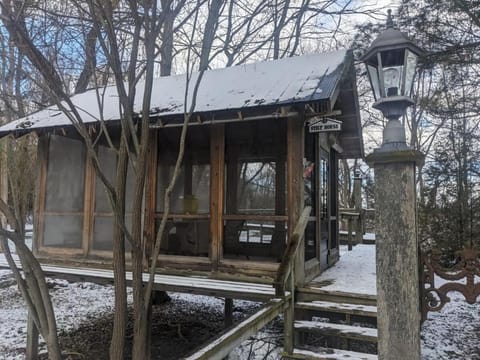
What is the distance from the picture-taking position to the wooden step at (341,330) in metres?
3.54

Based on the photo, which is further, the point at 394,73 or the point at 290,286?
the point at 290,286

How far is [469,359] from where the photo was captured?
184 inches

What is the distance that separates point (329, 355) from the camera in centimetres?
352

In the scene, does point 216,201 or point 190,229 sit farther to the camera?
point 190,229

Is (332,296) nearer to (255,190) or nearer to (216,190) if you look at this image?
(255,190)

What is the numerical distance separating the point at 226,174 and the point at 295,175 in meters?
1.05

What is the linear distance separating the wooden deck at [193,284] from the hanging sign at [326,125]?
79.2 inches

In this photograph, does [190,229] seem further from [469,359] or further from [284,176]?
[469,359]

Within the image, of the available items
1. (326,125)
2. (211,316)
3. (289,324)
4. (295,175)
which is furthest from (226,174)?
(211,316)

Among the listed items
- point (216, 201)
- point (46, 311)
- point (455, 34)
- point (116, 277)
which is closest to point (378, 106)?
point (116, 277)

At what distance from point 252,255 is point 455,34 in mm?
5495

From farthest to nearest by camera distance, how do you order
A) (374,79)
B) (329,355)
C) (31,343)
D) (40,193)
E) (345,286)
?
(40,193)
(31,343)
(345,286)
(329,355)
(374,79)

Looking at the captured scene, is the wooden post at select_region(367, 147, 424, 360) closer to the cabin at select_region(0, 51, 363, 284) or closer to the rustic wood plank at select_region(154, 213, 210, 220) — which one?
the cabin at select_region(0, 51, 363, 284)

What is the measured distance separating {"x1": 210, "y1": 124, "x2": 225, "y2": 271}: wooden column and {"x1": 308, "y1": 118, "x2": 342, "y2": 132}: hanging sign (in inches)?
49.3
